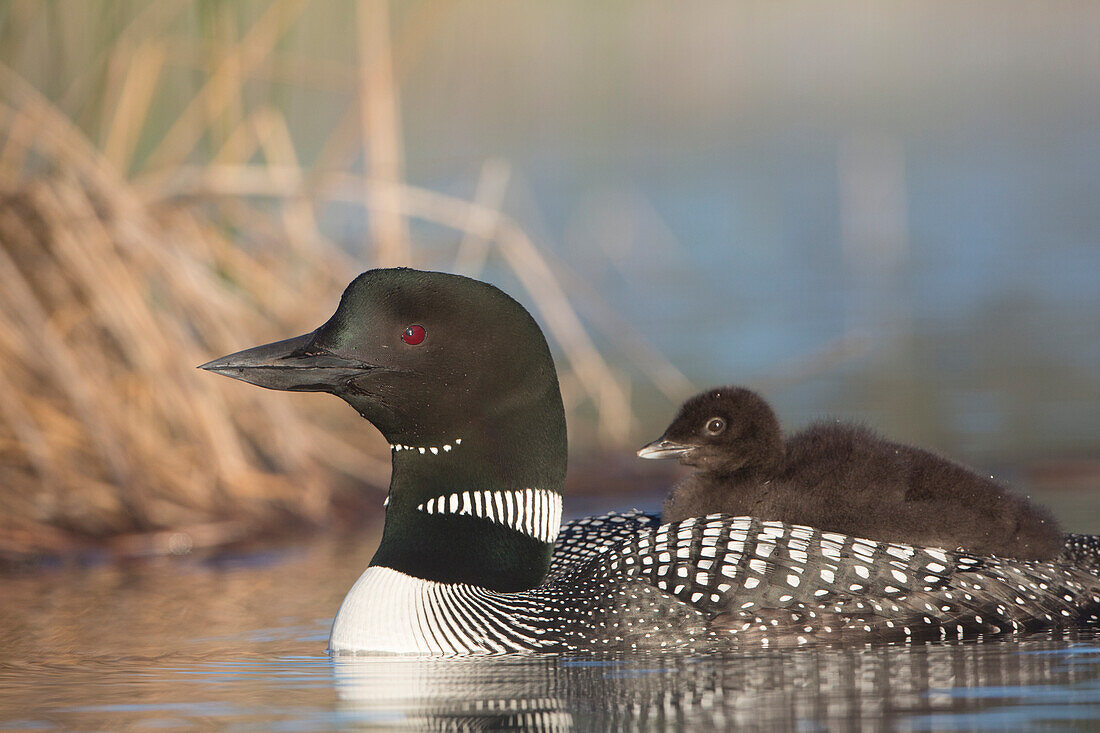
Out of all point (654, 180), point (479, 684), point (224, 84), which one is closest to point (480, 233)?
point (224, 84)

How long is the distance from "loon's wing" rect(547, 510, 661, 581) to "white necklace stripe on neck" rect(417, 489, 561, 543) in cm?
24

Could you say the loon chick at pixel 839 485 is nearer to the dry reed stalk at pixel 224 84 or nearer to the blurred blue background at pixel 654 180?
the blurred blue background at pixel 654 180

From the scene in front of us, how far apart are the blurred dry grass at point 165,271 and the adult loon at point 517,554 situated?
82.7 inches

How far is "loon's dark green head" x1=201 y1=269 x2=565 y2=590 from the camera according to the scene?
4.43 metres

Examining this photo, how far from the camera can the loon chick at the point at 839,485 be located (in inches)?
183

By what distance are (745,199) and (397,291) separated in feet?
26.7

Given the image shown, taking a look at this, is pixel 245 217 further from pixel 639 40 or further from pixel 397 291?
pixel 639 40

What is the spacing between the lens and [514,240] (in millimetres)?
7195

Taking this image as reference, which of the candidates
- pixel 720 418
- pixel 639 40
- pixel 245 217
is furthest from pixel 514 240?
pixel 639 40

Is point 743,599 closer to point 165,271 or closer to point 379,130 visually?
point 165,271

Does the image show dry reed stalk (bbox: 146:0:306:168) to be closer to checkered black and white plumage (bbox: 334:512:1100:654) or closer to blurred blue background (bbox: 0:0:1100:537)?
blurred blue background (bbox: 0:0:1100:537)

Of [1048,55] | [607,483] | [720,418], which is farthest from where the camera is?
[1048,55]

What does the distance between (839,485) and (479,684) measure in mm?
1274

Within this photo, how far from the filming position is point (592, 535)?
199 inches
